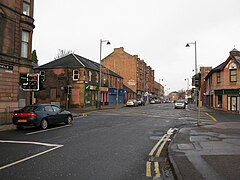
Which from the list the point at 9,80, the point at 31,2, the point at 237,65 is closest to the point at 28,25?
the point at 31,2

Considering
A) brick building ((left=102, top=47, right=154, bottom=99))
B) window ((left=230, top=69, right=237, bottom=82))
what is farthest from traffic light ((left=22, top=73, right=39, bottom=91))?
brick building ((left=102, top=47, right=154, bottom=99))

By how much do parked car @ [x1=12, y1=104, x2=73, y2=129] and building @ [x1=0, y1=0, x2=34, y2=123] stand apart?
15.1 feet

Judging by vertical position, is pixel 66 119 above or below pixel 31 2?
below

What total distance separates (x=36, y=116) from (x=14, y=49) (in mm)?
8701

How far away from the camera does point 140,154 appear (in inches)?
308

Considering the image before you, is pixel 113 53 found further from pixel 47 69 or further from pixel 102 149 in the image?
pixel 102 149

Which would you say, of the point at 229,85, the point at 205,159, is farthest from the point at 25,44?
the point at 229,85

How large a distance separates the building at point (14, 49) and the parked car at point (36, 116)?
4612mm

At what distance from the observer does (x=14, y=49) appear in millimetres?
19828

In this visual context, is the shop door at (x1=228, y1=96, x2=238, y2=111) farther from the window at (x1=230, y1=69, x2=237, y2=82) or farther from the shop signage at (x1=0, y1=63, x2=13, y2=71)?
the shop signage at (x1=0, y1=63, x2=13, y2=71)

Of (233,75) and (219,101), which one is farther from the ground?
(233,75)

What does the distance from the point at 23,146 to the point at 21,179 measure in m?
3.96

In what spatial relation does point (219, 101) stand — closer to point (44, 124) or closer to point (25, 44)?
point (25, 44)

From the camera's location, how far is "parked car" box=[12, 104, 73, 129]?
13.5 meters
